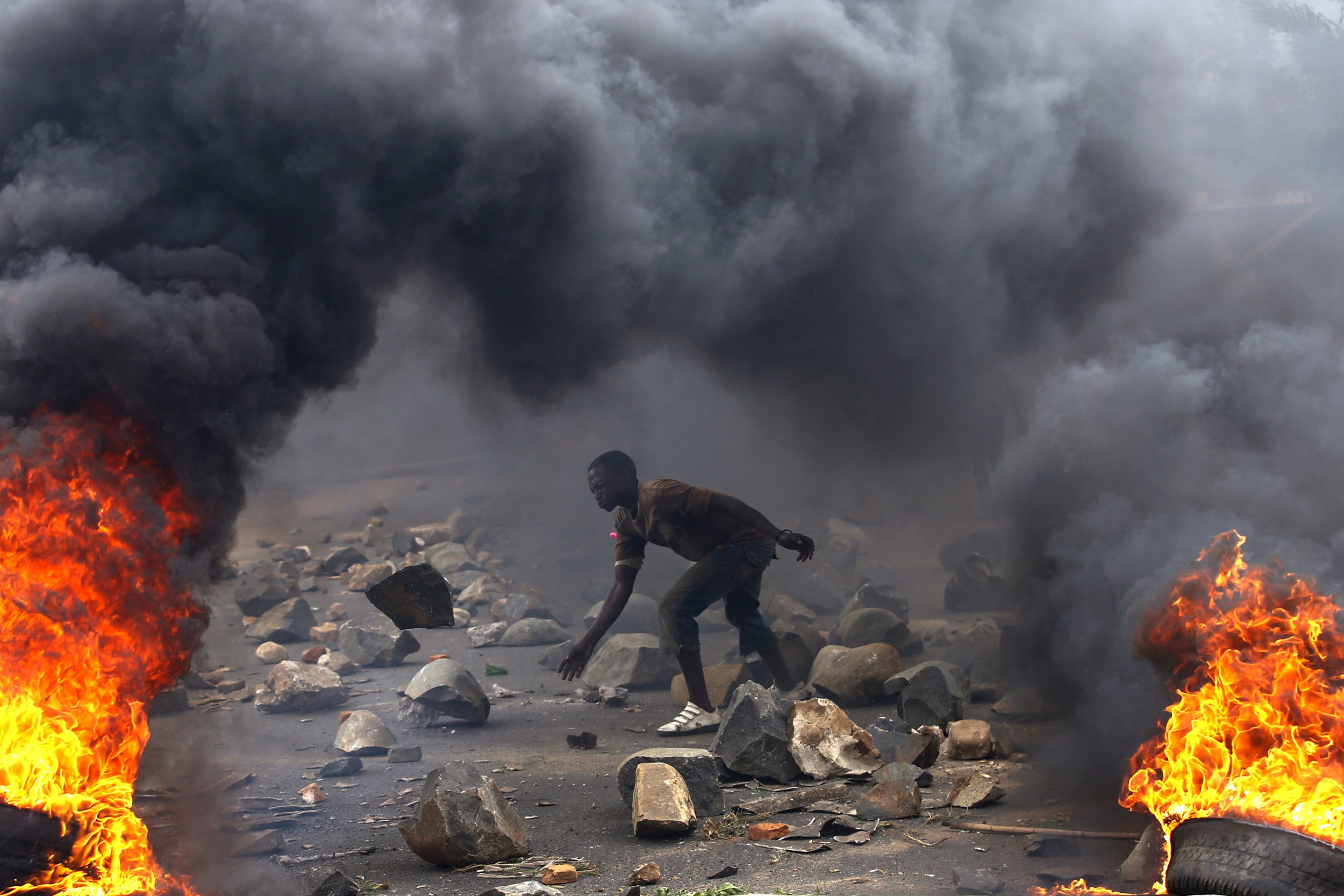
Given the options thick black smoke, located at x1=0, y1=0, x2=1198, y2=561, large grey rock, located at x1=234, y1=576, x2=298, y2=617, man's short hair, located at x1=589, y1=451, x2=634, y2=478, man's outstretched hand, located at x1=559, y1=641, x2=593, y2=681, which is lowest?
man's outstretched hand, located at x1=559, y1=641, x2=593, y2=681

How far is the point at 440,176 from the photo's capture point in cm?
562

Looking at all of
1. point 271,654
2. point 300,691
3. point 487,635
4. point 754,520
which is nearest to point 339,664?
point 271,654

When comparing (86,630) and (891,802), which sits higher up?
(86,630)

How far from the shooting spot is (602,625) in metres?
5.73

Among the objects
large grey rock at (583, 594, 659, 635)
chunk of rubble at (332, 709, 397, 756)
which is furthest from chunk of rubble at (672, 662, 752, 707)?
chunk of rubble at (332, 709, 397, 756)

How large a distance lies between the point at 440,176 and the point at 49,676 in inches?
133

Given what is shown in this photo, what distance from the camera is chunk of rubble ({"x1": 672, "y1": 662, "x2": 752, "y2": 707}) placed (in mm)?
6312

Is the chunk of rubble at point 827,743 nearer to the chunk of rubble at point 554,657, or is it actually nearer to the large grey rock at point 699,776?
the large grey rock at point 699,776

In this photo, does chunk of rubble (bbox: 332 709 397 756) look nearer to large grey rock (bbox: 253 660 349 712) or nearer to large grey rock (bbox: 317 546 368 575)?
large grey rock (bbox: 253 660 349 712)

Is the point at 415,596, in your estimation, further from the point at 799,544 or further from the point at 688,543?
the point at 799,544

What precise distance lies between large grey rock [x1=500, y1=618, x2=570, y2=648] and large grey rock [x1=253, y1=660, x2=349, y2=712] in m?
1.80

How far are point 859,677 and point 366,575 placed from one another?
5787 mm

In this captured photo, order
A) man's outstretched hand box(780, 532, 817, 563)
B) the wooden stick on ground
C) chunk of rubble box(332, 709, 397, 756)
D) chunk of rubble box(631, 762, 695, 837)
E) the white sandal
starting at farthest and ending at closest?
man's outstretched hand box(780, 532, 817, 563)
the white sandal
chunk of rubble box(332, 709, 397, 756)
chunk of rubble box(631, 762, 695, 837)
the wooden stick on ground

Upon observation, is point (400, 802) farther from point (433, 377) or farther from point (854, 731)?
point (433, 377)
